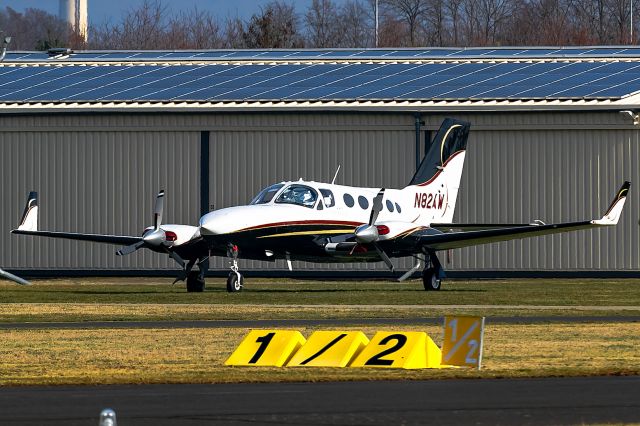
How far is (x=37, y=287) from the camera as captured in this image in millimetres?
44500

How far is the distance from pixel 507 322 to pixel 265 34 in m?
82.1

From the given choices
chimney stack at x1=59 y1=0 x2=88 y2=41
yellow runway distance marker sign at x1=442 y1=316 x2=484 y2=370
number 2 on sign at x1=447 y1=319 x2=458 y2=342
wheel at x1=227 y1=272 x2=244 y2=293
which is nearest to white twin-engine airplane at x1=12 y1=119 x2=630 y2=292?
wheel at x1=227 y1=272 x2=244 y2=293

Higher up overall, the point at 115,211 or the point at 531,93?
the point at 531,93

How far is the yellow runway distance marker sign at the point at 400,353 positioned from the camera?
19.0 metres

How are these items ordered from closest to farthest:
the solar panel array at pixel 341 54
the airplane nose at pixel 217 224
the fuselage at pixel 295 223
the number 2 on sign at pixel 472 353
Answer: the number 2 on sign at pixel 472 353 < the airplane nose at pixel 217 224 < the fuselage at pixel 295 223 < the solar panel array at pixel 341 54

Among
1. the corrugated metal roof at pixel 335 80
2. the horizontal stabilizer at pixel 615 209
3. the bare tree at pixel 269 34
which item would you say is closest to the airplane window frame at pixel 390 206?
the horizontal stabilizer at pixel 615 209

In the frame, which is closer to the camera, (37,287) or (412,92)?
(37,287)

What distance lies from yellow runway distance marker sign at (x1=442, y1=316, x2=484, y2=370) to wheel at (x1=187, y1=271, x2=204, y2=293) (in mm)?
21483

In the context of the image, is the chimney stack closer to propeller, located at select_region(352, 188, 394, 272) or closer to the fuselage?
the fuselage

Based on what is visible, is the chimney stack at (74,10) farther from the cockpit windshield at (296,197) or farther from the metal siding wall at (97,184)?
the cockpit windshield at (296,197)

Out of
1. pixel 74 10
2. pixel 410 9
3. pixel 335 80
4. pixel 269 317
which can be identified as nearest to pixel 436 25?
pixel 410 9

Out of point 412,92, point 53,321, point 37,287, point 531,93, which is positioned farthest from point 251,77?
point 53,321

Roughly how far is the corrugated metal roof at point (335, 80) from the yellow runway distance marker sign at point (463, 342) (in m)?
30.1

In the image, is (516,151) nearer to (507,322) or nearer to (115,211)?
(115,211)
